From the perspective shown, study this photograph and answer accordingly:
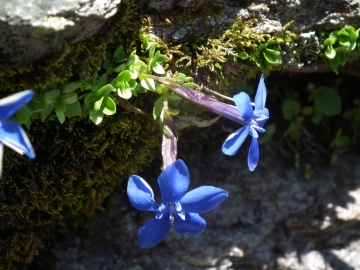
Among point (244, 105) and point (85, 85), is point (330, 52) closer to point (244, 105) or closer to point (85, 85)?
point (244, 105)

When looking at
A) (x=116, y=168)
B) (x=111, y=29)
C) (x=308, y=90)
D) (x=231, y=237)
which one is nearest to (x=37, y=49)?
(x=111, y=29)

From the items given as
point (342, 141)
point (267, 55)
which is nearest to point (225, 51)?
point (267, 55)

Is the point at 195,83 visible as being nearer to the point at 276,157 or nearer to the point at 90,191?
the point at 90,191

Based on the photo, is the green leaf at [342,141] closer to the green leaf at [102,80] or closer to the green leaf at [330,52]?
the green leaf at [330,52]

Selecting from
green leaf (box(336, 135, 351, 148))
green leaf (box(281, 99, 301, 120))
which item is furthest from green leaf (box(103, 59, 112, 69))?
green leaf (box(336, 135, 351, 148))

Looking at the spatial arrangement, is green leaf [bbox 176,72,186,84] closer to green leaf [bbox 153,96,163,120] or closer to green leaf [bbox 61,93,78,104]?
green leaf [bbox 153,96,163,120]

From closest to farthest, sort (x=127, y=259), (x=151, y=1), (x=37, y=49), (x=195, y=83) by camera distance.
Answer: (x=37, y=49) < (x=151, y=1) < (x=195, y=83) < (x=127, y=259)
